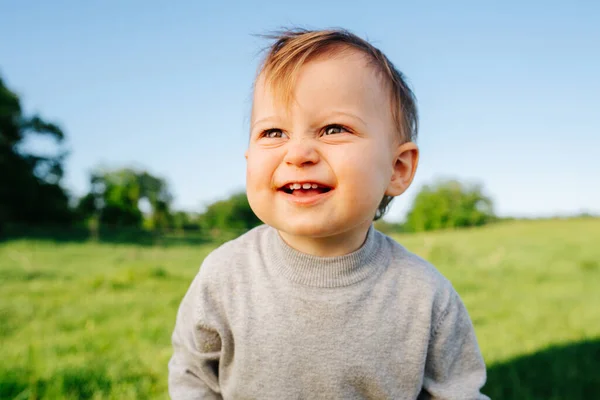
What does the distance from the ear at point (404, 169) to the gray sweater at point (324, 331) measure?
0.21 m

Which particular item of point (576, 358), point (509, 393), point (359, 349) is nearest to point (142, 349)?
point (359, 349)

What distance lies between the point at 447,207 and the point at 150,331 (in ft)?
131

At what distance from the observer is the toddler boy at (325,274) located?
56.9 inches

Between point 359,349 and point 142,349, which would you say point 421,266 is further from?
point 142,349

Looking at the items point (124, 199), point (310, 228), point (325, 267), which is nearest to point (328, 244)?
point (325, 267)

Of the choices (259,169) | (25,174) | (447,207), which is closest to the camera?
(259,169)

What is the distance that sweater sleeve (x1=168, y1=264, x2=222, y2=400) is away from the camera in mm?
1657

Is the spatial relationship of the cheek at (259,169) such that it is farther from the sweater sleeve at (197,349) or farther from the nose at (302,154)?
the sweater sleeve at (197,349)

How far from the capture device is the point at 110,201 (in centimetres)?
3472

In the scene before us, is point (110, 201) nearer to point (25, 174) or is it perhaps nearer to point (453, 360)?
point (25, 174)

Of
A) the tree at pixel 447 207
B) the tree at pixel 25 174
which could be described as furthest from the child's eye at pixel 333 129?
the tree at pixel 447 207

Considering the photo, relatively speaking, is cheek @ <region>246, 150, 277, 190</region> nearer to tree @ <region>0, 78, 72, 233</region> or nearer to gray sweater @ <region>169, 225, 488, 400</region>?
gray sweater @ <region>169, 225, 488, 400</region>

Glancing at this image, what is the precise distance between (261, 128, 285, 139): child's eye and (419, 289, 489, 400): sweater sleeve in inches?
32.6

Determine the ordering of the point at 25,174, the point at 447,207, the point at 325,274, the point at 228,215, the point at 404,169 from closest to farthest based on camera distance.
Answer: the point at 325,274
the point at 404,169
the point at 25,174
the point at 228,215
the point at 447,207
